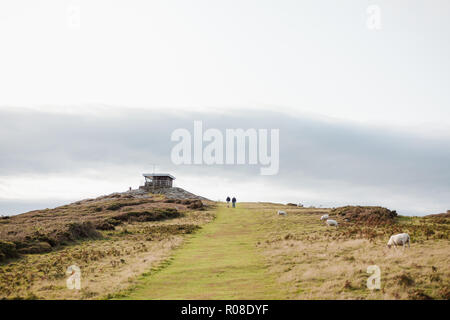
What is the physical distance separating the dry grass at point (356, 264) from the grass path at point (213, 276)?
0.94 meters

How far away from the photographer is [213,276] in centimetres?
1844

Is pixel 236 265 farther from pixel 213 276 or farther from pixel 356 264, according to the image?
pixel 356 264

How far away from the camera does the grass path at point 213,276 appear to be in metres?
15.4

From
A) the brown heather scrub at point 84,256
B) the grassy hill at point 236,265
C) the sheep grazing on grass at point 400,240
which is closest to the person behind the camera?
the grassy hill at point 236,265

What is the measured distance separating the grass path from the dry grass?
3.07 feet

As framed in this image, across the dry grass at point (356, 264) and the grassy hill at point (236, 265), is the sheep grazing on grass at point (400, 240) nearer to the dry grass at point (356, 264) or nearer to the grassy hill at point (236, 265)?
the dry grass at point (356, 264)

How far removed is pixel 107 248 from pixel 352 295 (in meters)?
21.0

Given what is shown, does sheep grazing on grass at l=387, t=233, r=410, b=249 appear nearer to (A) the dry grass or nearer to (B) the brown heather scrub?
(A) the dry grass

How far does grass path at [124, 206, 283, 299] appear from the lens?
607 inches

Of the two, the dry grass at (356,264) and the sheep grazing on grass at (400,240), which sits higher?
the sheep grazing on grass at (400,240)

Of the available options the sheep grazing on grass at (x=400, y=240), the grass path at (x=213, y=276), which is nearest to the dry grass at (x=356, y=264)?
the sheep grazing on grass at (x=400, y=240)

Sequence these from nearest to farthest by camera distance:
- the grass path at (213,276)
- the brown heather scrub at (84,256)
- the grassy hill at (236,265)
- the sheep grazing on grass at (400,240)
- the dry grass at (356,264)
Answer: the dry grass at (356,264) < the grassy hill at (236,265) < the grass path at (213,276) < the brown heather scrub at (84,256) < the sheep grazing on grass at (400,240)
